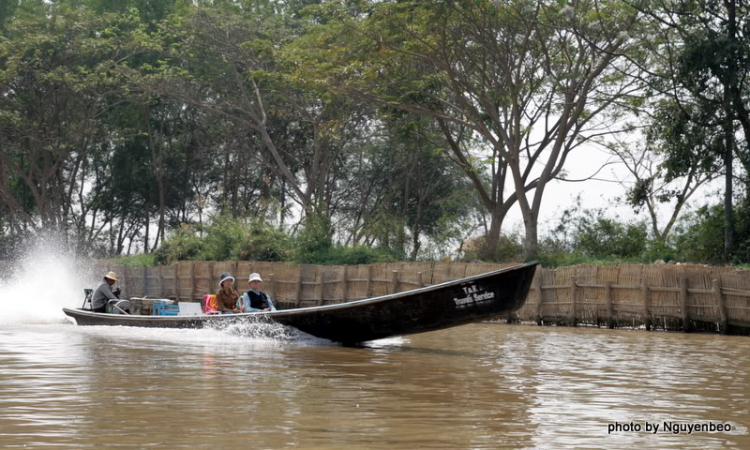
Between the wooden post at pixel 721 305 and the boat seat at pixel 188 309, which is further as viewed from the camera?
the wooden post at pixel 721 305

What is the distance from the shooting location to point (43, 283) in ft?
110

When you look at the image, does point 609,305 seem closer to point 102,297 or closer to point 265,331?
point 265,331

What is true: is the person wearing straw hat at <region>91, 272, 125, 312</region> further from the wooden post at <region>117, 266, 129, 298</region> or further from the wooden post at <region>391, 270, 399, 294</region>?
the wooden post at <region>117, 266, 129, 298</region>

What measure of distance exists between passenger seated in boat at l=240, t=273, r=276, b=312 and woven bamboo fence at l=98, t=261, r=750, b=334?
7642 millimetres

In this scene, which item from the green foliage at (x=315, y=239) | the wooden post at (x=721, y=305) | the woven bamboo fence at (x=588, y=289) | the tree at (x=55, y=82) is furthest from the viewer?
the tree at (x=55, y=82)

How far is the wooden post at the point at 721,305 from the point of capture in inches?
727

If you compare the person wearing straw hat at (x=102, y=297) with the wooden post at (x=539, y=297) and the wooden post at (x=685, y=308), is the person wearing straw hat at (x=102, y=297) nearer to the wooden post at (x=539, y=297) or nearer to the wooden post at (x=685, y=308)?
the wooden post at (x=539, y=297)

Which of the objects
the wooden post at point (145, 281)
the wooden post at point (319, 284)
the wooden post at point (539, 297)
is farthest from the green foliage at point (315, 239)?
the wooden post at point (539, 297)

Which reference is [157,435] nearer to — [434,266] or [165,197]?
[434,266]

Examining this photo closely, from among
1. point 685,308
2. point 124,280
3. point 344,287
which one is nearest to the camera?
point 685,308

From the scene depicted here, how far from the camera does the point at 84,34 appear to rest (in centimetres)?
3966

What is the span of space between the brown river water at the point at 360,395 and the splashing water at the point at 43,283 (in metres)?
8.78

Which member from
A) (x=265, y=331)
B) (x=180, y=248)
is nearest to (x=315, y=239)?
(x=180, y=248)

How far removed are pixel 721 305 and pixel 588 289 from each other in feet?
10.4
